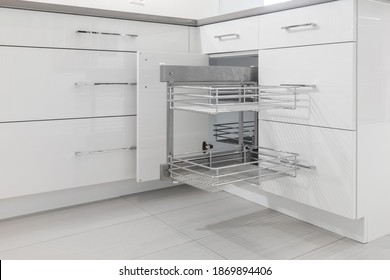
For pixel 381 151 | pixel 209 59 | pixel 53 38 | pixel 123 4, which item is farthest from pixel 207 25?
pixel 381 151

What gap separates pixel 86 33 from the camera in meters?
1.87

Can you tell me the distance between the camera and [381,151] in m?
1.55

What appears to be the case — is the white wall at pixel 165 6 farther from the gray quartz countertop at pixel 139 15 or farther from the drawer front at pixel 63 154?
the drawer front at pixel 63 154

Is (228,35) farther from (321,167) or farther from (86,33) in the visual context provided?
(321,167)

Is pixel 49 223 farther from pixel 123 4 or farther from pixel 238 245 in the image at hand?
pixel 123 4

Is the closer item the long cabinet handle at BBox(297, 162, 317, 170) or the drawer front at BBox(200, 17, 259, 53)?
the long cabinet handle at BBox(297, 162, 317, 170)

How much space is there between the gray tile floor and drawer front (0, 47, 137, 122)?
48 centimetres

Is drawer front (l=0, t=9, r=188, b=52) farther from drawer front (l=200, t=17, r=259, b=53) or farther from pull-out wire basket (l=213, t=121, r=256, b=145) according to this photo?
pull-out wire basket (l=213, t=121, r=256, b=145)

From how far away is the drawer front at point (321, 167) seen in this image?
1.48 metres

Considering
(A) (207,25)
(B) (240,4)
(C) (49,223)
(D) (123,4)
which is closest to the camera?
(C) (49,223)

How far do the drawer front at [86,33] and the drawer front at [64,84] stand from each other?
0.04 m

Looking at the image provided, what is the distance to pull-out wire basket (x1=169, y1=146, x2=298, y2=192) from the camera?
1511 millimetres

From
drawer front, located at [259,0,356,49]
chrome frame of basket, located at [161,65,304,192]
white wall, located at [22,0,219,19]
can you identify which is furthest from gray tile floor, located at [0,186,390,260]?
white wall, located at [22,0,219,19]

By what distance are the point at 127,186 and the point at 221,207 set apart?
54cm
